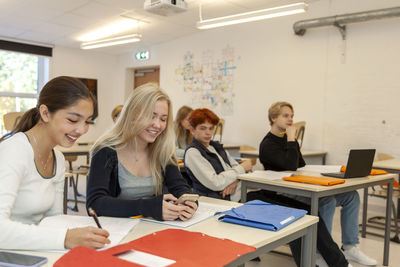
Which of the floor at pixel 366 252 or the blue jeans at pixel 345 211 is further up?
the blue jeans at pixel 345 211

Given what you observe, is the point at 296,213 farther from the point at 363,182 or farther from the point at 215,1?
the point at 215,1

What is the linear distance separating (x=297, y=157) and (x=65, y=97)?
77.1 inches

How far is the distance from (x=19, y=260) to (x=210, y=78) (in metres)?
5.90

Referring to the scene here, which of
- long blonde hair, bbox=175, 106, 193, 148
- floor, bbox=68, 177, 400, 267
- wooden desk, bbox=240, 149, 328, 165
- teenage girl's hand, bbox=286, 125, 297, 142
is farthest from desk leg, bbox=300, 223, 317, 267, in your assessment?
wooden desk, bbox=240, 149, 328, 165

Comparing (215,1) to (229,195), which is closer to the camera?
(229,195)

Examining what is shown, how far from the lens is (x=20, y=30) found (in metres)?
6.63

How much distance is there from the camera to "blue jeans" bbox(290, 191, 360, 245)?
107 inches

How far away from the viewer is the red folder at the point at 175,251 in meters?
0.94

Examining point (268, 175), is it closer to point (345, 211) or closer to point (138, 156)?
point (345, 211)

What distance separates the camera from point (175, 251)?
1054 millimetres

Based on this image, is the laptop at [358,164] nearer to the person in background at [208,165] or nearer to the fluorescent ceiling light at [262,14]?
the person in background at [208,165]

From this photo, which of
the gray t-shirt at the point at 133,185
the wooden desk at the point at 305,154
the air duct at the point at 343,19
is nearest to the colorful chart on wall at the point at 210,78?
the air duct at the point at 343,19

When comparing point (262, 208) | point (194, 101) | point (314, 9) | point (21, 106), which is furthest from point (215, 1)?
point (21, 106)

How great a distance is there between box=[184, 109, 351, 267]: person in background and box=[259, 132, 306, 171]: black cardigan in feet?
0.63
